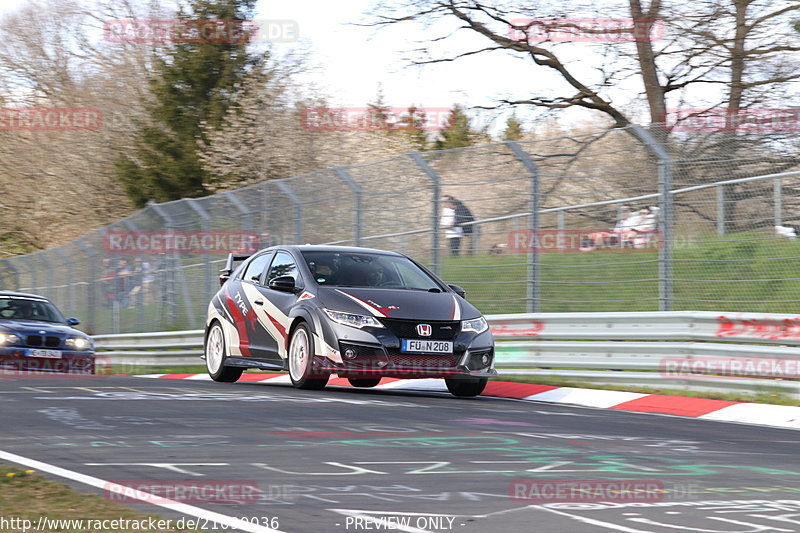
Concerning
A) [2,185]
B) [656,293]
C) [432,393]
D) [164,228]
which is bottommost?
[432,393]

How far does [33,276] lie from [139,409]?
25435 mm

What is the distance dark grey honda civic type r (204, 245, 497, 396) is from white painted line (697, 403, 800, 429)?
7.75 ft

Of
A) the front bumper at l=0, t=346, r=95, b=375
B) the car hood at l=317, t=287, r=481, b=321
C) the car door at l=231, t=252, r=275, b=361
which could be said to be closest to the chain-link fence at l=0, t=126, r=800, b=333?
the car hood at l=317, t=287, r=481, b=321

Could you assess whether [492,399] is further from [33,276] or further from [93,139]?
[93,139]

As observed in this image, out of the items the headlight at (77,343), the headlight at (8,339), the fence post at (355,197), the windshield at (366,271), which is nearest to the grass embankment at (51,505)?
the windshield at (366,271)

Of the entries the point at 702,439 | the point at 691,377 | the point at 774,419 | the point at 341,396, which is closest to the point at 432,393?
the point at 341,396

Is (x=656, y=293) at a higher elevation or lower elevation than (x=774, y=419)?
higher

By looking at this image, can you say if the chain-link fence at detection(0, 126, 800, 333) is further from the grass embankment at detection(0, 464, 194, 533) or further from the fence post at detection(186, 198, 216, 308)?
the grass embankment at detection(0, 464, 194, 533)

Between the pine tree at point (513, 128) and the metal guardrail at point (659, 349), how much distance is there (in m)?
10.3

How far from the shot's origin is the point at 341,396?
1123 cm

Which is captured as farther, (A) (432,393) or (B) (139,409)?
(A) (432,393)

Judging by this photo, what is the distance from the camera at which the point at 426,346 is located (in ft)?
37.1

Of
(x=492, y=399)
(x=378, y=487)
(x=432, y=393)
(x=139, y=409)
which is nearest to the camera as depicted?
(x=378, y=487)

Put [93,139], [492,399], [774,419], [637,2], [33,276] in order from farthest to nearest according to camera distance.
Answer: [93,139] → [33,276] → [637,2] → [492,399] → [774,419]
